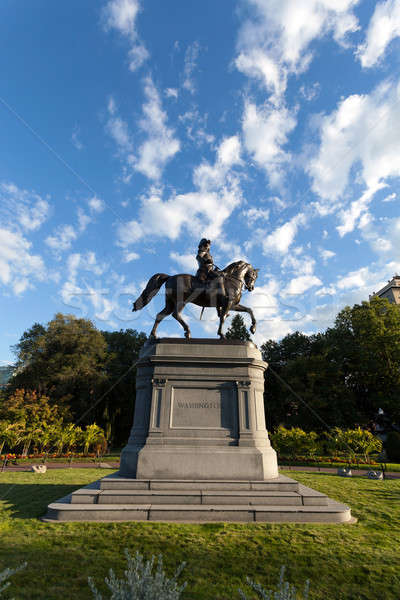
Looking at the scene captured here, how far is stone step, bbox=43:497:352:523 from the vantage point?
7043mm

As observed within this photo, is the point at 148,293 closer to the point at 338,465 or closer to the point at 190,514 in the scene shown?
the point at 190,514

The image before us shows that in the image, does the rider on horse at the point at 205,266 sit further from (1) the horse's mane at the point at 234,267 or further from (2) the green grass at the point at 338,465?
(2) the green grass at the point at 338,465

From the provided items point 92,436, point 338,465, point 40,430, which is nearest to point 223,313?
point 338,465

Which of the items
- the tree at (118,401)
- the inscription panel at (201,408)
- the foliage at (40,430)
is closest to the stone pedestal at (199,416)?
the inscription panel at (201,408)

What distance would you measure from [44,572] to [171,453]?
440 centimetres

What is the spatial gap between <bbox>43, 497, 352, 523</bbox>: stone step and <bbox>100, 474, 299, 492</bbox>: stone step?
940 mm

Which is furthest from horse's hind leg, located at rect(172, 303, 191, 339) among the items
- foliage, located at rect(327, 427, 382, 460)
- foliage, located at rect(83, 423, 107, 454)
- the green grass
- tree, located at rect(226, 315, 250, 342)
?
tree, located at rect(226, 315, 250, 342)

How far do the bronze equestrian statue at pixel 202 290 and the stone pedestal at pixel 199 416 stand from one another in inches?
57.6

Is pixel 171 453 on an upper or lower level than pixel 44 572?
upper

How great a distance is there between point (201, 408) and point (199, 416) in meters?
0.24

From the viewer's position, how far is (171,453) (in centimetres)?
891

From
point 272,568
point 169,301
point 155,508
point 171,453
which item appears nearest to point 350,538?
point 272,568

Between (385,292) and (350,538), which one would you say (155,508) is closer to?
(350,538)

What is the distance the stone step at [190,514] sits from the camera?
7.04 metres
